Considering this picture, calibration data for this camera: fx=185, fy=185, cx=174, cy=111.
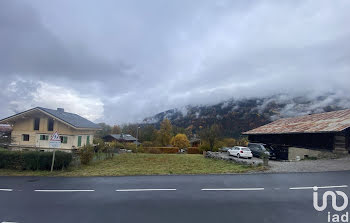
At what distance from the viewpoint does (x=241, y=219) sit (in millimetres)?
5500

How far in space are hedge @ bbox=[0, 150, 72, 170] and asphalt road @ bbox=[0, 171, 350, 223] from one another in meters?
2.35

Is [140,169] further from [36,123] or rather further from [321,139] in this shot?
[321,139]

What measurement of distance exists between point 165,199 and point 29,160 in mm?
11150

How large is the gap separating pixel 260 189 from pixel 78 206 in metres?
7.40

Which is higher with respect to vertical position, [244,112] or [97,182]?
[244,112]

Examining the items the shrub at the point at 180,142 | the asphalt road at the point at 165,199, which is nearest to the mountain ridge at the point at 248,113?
the shrub at the point at 180,142

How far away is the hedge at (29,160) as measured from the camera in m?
12.8

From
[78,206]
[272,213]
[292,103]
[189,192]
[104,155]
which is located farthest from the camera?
[292,103]

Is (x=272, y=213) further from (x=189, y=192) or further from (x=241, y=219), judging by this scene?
(x=189, y=192)

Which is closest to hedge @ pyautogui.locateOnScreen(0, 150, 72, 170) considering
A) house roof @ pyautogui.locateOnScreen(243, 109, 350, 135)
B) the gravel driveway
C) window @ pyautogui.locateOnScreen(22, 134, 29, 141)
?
window @ pyautogui.locateOnScreen(22, 134, 29, 141)

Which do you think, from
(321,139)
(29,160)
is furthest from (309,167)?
(29,160)

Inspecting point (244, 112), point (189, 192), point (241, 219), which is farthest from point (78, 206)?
point (244, 112)

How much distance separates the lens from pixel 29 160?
12.8m

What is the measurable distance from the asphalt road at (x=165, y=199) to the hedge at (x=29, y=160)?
2353 millimetres
